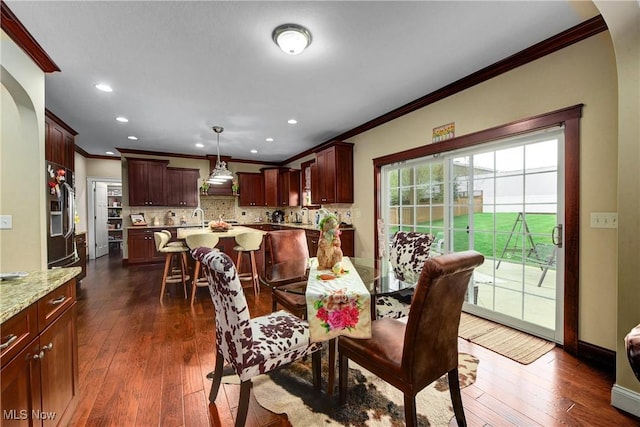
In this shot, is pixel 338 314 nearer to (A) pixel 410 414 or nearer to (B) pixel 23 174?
(A) pixel 410 414

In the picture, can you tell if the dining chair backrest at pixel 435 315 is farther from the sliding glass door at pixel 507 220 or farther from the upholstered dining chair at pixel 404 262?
the sliding glass door at pixel 507 220

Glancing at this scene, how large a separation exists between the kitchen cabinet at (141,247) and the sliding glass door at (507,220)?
566cm

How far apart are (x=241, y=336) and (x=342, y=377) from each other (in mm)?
671

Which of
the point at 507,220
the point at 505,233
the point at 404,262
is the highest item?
the point at 507,220

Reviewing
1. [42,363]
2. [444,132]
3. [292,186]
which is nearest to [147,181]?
[292,186]

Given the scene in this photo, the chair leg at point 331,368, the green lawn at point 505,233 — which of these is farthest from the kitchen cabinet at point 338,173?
the chair leg at point 331,368

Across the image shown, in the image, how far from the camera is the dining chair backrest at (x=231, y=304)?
4.37ft

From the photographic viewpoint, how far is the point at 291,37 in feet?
6.76

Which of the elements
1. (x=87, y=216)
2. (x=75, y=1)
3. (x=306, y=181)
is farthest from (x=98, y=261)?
(x=75, y=1)

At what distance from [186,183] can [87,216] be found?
2468 millimetres

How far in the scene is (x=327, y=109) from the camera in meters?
3.71

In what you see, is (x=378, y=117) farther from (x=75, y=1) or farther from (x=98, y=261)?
(x=98, y=261)

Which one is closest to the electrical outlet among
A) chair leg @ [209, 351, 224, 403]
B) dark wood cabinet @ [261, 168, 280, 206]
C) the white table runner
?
the white table runner

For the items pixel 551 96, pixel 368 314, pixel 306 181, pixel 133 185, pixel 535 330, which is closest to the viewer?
pixel 368 314
